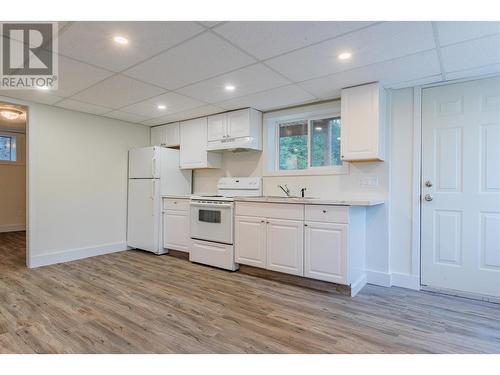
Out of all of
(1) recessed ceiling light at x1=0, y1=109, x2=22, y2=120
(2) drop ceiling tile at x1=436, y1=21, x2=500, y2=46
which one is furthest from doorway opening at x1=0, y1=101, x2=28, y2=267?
(2) drop ceiling tile at x1=436, y1=21, x2=500, y2=46

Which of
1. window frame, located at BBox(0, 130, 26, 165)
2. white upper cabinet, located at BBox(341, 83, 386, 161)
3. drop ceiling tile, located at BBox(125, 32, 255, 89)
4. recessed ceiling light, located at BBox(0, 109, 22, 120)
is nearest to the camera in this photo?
drop ceiling tile, located at BBox(125, 32, 255, 89)

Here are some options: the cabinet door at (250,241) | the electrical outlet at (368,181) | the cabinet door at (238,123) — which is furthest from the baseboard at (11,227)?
the electrical outlet at (368,181)

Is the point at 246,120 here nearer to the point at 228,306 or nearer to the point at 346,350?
the point at 228,306

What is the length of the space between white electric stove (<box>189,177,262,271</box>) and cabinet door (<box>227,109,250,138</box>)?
67 centimetres

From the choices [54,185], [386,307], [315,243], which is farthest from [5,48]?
[386,307]

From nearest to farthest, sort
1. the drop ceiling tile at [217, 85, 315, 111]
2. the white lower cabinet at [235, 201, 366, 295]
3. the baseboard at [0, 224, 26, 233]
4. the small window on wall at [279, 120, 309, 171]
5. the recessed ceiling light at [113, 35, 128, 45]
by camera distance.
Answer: the recessed ceiling light at [113, 35, 128, 45], the white lower cabinet at [235, 201, 366, 295], the drop ceiling tile at [217, 85, 315, 111], the small window on wall at [279, 120, 309, 171], the baseboard at [0, 224, 26, 233]

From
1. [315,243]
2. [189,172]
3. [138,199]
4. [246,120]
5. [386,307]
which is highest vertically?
[246,120]

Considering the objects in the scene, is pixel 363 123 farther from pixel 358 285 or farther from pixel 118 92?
pixel 118 92

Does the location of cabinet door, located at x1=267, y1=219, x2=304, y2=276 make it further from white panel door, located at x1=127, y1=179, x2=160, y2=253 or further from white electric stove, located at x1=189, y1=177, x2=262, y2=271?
white panel door, located at x1=127, y1=179, x2=160, y2=253

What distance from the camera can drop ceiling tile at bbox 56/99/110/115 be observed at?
12.1 ft

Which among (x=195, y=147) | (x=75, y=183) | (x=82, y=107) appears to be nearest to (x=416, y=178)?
(x=195, y=147)

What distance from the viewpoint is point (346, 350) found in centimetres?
180

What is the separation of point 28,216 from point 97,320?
7.63 ft

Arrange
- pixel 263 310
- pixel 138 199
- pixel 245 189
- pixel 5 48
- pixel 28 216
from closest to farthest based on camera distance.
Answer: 1. pixel 5 48
2. pixel 263 310
3. pixel 28 216
4. pixel 245 189
5. pixel 138 199
